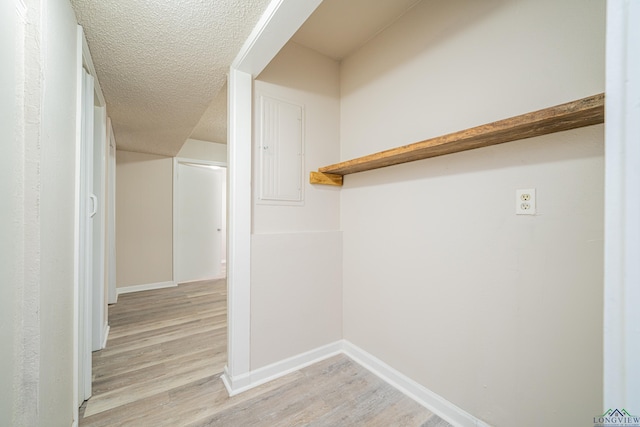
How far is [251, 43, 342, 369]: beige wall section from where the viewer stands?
1.80 meters

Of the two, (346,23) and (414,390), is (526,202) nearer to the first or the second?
(414,390)

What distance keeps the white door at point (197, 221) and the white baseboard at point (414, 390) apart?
3.26m

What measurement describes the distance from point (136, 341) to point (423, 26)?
133 inches

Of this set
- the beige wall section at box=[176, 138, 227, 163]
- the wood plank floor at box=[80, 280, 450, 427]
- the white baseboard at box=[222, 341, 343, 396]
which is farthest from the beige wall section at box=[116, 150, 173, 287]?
the white baseboard at box=[222, 341, 343, 396]

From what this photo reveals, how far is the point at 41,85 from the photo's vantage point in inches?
34.0

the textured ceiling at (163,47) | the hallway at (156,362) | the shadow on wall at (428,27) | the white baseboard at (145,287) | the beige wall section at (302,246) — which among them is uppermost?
the shadow on wall at (428,27)

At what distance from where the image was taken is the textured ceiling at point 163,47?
1.25 metres

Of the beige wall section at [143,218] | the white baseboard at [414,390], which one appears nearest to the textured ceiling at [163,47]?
the beige wall section at [143,218]

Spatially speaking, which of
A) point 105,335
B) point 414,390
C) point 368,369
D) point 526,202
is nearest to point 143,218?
point 105,335

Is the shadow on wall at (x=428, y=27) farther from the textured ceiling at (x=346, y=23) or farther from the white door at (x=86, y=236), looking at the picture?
the white door at (x=86, y=236)

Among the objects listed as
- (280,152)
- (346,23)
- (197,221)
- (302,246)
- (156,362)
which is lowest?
(156,362)

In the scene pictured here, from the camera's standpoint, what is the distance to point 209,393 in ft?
5.42

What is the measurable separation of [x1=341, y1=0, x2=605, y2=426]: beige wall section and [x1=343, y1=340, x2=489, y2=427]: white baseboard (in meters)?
0.04

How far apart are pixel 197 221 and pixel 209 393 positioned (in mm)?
3276
